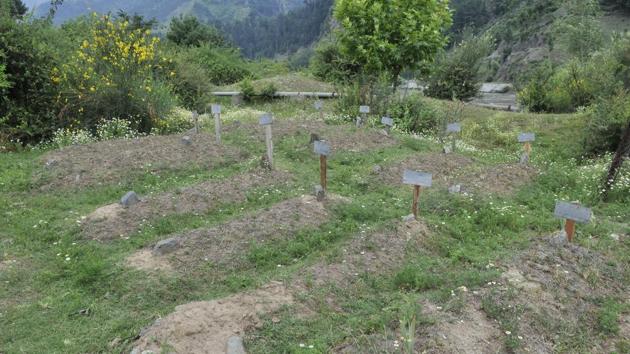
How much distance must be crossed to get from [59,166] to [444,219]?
7117 mm

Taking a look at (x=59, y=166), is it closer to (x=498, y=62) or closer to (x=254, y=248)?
(x=254, y=248)

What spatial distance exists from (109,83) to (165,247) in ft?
24.3

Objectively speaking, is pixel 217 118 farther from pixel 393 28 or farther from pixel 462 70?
pixel 462 70

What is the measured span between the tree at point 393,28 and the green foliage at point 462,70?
21.5ft

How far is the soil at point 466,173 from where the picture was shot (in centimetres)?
854

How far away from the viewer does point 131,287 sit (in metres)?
5.41

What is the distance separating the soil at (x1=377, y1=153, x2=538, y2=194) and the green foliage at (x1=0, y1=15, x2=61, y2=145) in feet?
27.7

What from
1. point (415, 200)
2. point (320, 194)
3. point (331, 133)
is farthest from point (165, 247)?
point (331, 133)

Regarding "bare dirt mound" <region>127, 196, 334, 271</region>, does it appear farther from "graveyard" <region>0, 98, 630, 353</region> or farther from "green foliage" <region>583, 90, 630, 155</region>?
"green foliage" <region>583, 90, 630, 155</region>

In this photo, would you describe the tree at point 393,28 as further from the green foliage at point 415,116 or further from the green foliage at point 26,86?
the green foliage at point 26,86

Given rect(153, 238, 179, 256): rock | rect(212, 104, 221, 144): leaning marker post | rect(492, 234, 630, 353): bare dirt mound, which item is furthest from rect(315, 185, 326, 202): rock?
rect(212, 104, 221, 144): leaning marker post

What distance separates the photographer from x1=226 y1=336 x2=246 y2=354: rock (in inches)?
167

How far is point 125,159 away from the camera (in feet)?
31.8

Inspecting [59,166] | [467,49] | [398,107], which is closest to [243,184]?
[59,166]
